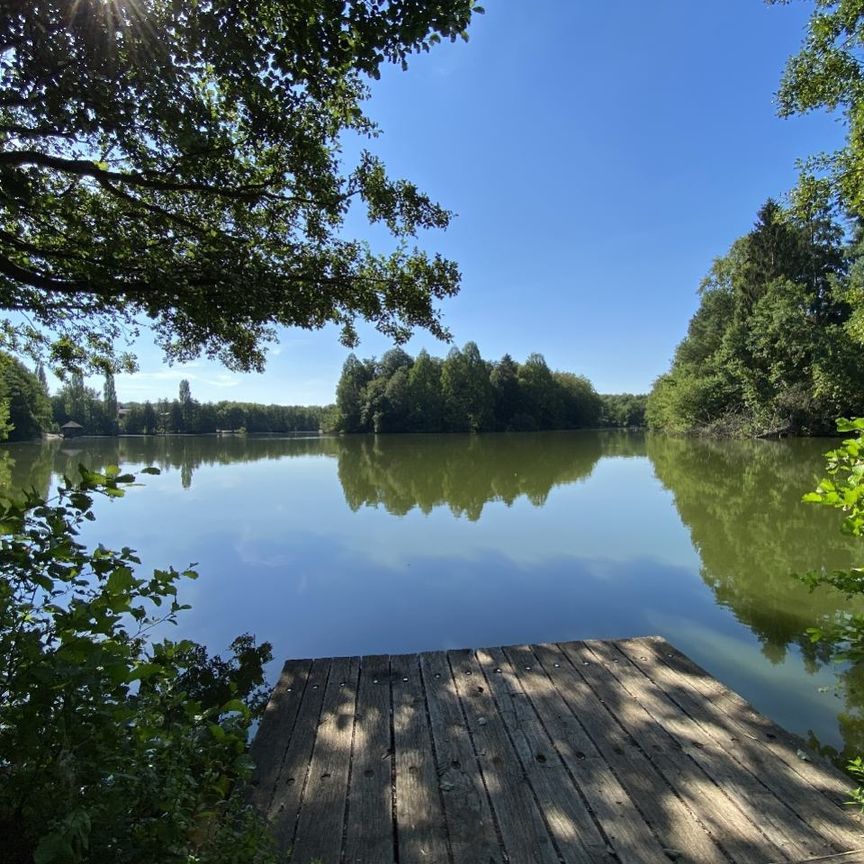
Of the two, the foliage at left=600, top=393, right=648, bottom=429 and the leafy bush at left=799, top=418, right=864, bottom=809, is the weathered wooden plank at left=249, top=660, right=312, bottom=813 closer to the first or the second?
the leafy bush at left=799, top=418, right=864, bottom=809

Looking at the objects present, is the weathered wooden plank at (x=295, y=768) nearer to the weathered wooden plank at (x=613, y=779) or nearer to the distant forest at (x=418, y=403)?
the weathered wooden plank at (x=613, y=779)

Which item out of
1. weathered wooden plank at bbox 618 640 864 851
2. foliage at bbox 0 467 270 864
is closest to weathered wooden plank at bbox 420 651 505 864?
foliage at bbox 0 467 270 864

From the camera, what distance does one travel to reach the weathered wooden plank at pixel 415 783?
1.94 m

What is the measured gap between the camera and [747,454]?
67.8 ft

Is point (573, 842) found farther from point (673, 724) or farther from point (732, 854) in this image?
point (673, 724)

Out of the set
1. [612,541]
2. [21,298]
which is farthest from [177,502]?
[612,541]

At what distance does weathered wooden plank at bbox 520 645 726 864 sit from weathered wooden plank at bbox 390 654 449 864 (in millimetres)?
653

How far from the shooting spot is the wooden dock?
76.4 inches

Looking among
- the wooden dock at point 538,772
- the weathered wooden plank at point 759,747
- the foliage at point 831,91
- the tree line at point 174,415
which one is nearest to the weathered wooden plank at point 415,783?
the wooden dock at point 538,772

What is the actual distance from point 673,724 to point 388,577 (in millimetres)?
4329

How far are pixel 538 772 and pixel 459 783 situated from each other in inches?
14.9

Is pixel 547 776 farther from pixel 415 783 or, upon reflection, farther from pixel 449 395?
pixel 449 395

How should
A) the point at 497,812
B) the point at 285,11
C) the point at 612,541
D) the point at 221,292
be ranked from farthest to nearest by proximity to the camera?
1. the point at 612,541
2. the point at 221,292
3. the point at 285,11
4. the point at 497,812

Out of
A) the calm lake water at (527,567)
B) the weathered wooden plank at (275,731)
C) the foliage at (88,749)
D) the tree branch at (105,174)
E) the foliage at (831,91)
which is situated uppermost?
the foliage at (831,91)
